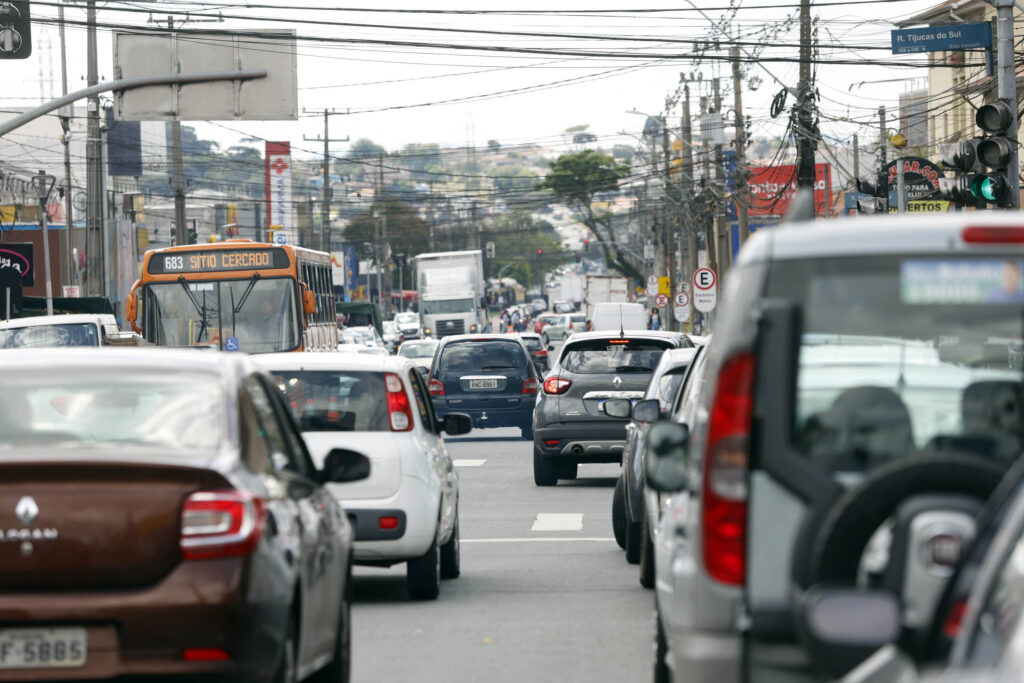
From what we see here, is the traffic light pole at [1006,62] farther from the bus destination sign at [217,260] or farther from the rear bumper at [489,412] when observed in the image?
the bus destination sign at [217,260]

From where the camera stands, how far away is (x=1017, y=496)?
11.6 ft

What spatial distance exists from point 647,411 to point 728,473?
6.37 m

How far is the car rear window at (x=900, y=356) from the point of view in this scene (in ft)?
16.4

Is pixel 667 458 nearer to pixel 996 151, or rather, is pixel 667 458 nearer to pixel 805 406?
pixel 805 406

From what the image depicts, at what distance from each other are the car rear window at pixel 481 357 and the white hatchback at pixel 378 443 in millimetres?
16381

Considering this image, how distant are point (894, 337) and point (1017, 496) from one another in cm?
174

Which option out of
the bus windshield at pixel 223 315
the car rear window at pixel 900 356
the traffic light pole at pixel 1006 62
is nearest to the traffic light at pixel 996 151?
the traffic light pole at pixel 1006 62

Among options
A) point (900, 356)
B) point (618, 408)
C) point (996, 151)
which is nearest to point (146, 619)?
point (900, 356)

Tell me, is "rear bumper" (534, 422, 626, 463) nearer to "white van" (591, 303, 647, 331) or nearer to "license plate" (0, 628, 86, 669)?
"license plate" (0, 628, 86, 669)

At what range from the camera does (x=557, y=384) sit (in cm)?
1989

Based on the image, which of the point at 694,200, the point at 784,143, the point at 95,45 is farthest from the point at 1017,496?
the point at 694,200

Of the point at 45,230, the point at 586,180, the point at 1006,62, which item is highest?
the point at 586,180

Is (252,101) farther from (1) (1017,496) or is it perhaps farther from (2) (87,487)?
(1) (1017,496)

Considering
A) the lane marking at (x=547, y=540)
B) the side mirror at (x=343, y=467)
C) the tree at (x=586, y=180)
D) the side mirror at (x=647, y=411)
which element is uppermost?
the tree at (x=586, y=180)
